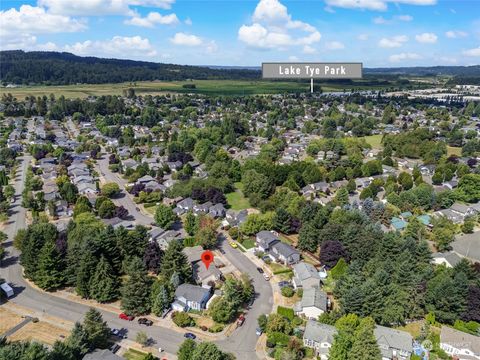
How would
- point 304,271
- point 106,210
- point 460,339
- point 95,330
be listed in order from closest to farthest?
1. point 95,330
2. point 460,339
3. point 304,271
4. point 106,210

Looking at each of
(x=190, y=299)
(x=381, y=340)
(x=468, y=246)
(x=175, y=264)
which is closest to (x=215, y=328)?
(x=190, y=299)

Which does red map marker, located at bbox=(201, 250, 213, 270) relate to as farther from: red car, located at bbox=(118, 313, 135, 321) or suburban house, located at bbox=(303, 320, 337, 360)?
suburban house, located at bbox=(303, 320, 337, 360)

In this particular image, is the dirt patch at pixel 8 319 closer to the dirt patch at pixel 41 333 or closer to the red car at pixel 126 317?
the dirt patch at pixel 41 333

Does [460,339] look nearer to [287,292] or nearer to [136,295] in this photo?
[287,292]

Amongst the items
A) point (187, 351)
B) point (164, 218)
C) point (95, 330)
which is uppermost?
point (164, 218)

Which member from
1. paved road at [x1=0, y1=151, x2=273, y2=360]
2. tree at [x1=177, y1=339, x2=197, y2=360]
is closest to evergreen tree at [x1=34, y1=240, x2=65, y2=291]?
paved road at [x1=0, y1=151, x2=273, y2=360]

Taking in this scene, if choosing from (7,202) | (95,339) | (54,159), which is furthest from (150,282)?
(54,159)
